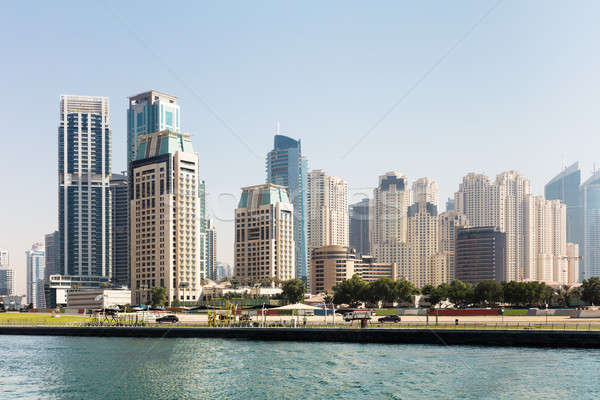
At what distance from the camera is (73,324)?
126312 mm

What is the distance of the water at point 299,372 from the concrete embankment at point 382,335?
3204 millimetres

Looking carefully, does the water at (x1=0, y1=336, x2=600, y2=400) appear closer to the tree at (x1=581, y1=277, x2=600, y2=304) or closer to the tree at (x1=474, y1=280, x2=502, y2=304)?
the tree at (x1=474, y1=280, x2=502, y2=304)

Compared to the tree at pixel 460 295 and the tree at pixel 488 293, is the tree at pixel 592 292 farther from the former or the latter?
the tree at pixel 460 295

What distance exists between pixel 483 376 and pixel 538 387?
6305mm

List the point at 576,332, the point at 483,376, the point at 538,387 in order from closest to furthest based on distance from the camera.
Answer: the point at 538,387 → the point at 483,376 → the point at 576,332

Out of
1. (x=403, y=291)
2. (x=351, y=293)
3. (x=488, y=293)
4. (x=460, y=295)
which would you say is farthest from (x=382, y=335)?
(x=351, y=293)

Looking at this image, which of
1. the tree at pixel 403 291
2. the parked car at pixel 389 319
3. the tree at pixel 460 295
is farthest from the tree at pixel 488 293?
the parked car at pixel 389 319

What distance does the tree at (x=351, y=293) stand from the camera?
191m

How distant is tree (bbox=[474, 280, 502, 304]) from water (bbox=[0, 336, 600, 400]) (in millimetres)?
96325

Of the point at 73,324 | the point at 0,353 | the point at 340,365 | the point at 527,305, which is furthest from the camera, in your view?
the point at 527,305

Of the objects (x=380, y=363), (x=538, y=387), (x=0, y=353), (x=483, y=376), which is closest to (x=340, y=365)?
(x=380, y=363)

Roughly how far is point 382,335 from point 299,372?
28.3 m

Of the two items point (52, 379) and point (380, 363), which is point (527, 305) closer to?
point (380, 363)

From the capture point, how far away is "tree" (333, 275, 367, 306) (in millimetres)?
190875
